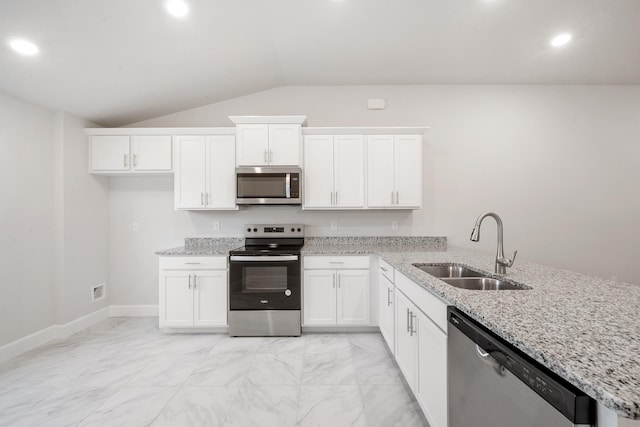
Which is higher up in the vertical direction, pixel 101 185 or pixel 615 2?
pixel 615 2

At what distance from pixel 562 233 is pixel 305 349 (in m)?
3.51

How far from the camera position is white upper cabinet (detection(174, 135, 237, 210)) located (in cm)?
312

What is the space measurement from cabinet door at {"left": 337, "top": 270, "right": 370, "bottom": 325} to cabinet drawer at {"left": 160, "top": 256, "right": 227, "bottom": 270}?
129cm

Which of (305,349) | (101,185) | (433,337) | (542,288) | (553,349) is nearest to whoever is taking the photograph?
(553,349)

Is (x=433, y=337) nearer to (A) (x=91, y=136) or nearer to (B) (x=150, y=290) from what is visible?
(B) (x=150, y=290)

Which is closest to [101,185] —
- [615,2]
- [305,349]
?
[305,349]

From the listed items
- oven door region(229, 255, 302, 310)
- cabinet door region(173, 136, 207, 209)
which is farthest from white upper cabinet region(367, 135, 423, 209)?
cabinet door region(173, 136, 207, 209)

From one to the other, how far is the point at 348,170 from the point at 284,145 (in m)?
0.79

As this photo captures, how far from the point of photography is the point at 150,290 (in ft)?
11.3

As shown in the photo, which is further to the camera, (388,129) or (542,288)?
(388,129)

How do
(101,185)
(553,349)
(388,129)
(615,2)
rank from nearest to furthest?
(553,349) → (615,2) → (388,129) → (101,185)

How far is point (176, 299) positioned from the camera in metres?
2.86

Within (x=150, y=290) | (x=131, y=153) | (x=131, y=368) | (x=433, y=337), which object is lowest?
(x=131, y=368)

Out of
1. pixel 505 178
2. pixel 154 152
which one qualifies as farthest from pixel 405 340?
pixel 154 152
